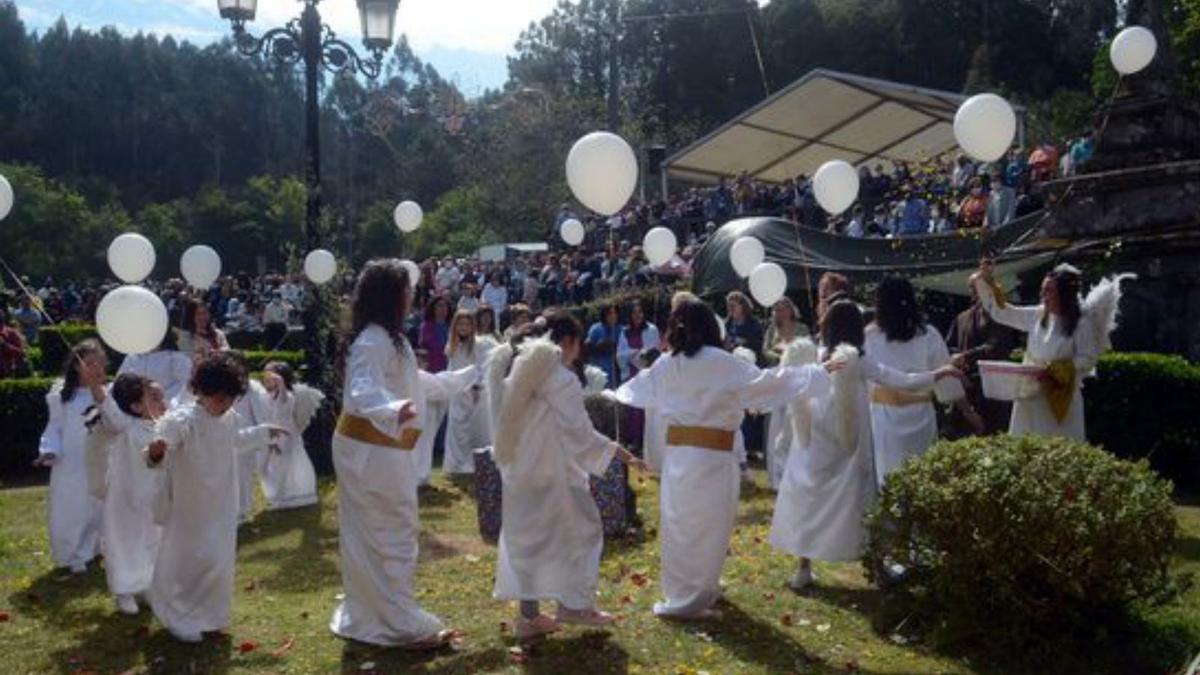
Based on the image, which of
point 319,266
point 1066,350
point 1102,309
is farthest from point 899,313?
point 319,266

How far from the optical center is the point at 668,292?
18.8m

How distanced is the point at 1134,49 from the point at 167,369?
850 cm

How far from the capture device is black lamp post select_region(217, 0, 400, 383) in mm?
11195

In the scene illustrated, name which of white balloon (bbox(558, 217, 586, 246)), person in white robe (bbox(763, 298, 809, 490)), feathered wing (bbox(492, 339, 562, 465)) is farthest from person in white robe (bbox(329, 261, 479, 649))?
white balloon (bbox(558, 217, 586, 246))

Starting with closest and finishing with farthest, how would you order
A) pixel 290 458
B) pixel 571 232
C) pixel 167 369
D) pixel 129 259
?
pixel 167 369 → pixel 290 458 → pixel 129 259 → pixel 571 232

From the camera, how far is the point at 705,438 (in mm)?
6438

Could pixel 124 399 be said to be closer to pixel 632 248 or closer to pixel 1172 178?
pixel 1172 178

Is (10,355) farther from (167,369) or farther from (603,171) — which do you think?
(603,171)

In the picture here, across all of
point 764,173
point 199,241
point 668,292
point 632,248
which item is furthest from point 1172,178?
point 199,241

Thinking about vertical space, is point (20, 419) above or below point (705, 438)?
below

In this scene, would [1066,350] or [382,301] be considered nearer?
[382,301]

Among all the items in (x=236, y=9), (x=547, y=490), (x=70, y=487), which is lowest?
(x=70, y=487)

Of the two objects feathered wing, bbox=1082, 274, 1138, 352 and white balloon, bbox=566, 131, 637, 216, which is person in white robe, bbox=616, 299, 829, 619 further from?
feathered wing, bbox=1082, 274, 1138, 352

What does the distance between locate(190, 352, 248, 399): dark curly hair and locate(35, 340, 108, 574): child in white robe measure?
2.24 metres
